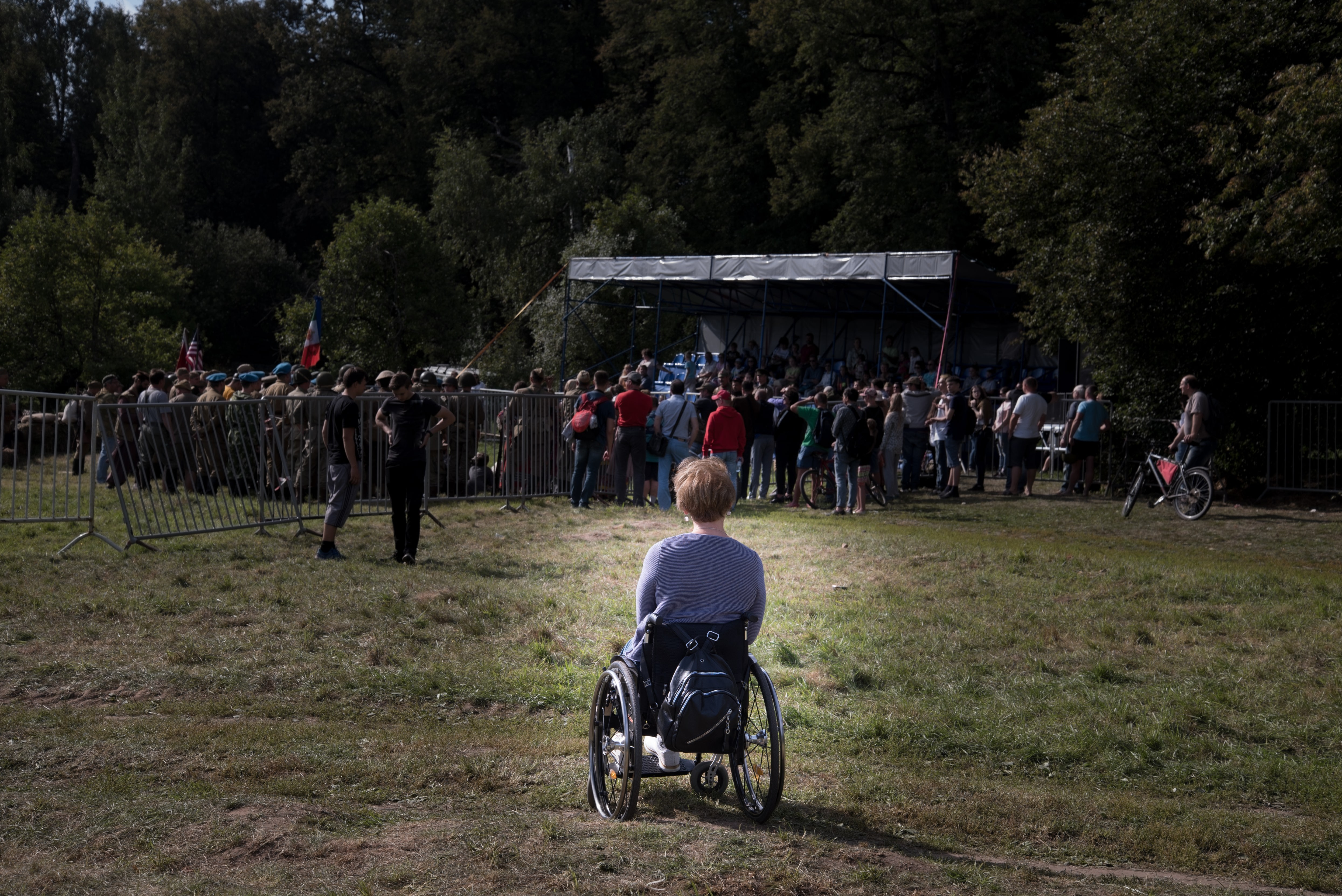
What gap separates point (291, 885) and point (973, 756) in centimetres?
366

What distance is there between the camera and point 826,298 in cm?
3425

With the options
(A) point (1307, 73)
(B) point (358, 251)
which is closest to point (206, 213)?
(B) point (358, 251)

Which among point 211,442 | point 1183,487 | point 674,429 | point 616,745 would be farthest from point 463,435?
point 616,745

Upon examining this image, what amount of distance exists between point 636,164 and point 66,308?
23356 millimetres

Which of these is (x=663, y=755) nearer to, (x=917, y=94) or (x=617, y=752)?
(x=617, y=752)

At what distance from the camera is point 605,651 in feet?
27.2

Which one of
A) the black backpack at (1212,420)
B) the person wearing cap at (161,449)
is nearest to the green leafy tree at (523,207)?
the black backpack at (1212,420)

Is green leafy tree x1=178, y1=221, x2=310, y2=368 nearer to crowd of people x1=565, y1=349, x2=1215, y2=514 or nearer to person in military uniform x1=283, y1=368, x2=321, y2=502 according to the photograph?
crowd of people x1=565, y1=349, x2=1215, y2=514

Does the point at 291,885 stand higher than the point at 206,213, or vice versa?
the point at 206,213

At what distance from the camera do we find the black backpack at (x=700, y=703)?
464cm

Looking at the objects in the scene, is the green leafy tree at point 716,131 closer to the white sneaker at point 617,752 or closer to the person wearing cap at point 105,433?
the person wearing cap at point 105,433

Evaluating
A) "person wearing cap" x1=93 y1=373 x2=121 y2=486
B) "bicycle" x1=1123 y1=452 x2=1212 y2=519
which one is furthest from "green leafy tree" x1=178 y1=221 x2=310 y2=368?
"bicycle" x1=1123 y1=452 x2=1212 y2=519

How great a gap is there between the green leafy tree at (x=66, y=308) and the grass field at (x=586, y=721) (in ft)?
73.8

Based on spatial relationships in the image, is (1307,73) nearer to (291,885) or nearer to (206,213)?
(291,885)
